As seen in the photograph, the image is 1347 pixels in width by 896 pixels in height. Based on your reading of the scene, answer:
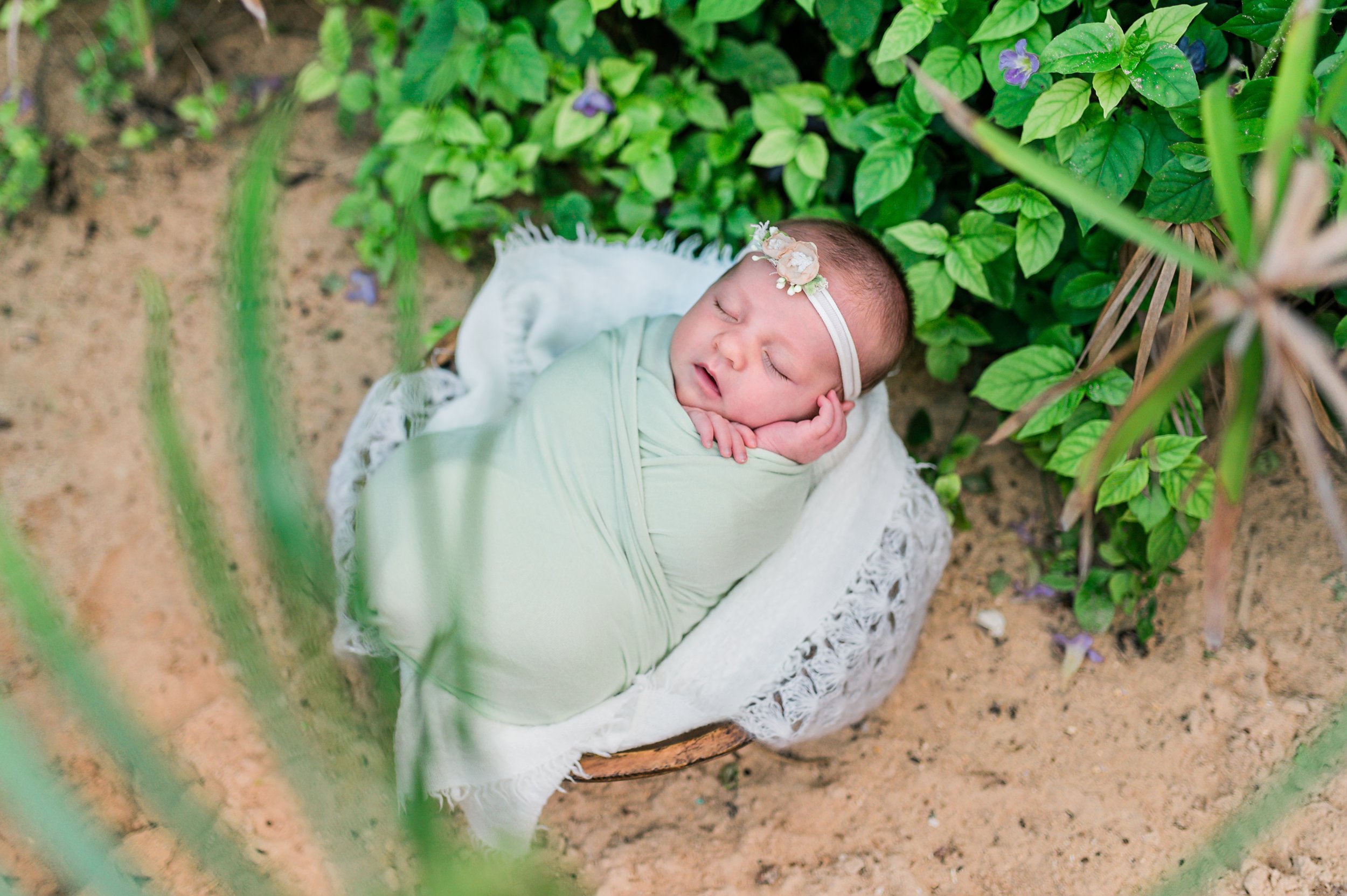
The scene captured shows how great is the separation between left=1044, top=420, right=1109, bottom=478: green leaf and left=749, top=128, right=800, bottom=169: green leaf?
0.72 metres

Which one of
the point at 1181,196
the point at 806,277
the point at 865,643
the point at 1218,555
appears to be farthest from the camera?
the point at 865,643

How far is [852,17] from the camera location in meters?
1.49

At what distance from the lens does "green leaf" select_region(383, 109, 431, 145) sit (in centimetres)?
181

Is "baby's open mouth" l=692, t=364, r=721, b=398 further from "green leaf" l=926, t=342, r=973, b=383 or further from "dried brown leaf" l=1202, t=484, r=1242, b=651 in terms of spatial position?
"dried brown leaf" l=1202, t=484, r=1242, b=651

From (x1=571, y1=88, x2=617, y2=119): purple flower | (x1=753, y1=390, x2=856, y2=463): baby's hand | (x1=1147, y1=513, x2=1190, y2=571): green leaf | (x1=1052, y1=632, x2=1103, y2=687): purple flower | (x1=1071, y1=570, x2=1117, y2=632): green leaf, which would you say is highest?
(x1=571, y1=88, x2=617, y2=119): purple flower

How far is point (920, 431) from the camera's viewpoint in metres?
1.90

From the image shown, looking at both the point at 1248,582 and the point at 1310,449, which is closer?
the point at 1310,449

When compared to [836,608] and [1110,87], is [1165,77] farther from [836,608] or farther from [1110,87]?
[836,608]

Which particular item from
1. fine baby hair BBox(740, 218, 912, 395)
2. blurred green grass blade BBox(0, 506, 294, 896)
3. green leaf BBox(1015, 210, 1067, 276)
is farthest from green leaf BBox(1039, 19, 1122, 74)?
blurred green grass blade BBox(0, 506, 294, 896)

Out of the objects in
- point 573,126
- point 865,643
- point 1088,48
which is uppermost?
point 1088,48

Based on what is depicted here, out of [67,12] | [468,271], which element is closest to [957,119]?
[468,271]

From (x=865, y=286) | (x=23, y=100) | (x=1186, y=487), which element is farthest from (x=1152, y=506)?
(x=23, y=100)

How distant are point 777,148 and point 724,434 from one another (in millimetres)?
611

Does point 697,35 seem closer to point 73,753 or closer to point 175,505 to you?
point 175,505
